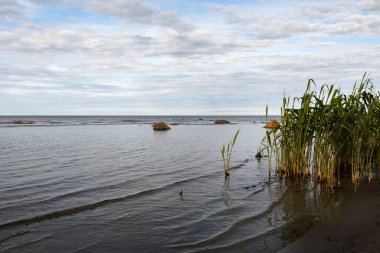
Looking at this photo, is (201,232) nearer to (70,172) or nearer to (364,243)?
(364,243)

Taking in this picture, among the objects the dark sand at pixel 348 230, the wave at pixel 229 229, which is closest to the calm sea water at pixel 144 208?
the wave at pixel 229 229

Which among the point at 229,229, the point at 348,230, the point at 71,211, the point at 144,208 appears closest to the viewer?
the point at 348,230

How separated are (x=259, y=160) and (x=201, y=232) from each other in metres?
9.56

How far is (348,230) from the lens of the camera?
19.5 ft

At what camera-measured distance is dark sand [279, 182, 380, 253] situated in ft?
17.0

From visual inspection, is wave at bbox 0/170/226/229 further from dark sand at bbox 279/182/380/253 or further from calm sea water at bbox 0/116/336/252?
dark sand at bbox 279/182/380/253

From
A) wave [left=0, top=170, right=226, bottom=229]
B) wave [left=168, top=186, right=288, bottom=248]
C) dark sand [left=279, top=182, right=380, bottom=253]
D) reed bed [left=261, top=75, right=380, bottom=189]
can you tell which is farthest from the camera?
reed bed [left=261, top=75, right=380, bottom=189]

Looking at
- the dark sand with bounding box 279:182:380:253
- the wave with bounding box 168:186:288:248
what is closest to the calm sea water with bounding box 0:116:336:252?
the wave with bounding box 168:186:288:248

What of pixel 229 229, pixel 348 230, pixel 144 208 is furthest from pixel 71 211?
pixel 348 230

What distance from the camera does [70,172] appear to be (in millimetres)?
12055

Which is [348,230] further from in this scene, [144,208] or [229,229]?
[144,208]

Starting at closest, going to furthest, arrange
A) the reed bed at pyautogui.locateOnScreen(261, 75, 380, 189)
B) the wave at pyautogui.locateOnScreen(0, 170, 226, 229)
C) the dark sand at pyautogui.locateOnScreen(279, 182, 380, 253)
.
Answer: the dark sand at pyautogui.locateOnScreen(279, 182, 380, 253) → the wave at pyautogui.locateOnScreen(0, 170, 226, 229) → the reed bed at pyautogui.locateOnScreen(261, 75, 380, 189)

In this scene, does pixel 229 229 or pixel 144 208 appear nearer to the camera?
pixel 229 229

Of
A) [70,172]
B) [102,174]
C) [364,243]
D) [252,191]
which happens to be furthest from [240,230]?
[70,172]
